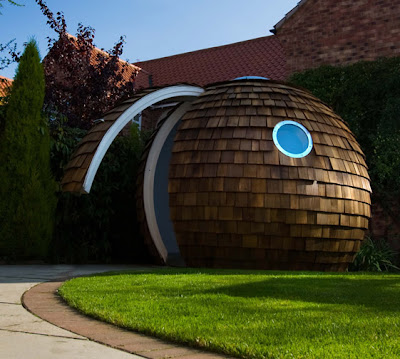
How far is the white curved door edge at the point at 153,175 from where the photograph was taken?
835cm

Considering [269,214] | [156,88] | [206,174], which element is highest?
[156,88]

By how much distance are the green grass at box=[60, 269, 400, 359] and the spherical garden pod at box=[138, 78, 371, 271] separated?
1.57 m

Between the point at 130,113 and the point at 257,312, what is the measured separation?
4.57 m

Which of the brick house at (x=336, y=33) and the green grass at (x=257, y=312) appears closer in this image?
the green grass at (x=257, y=312)

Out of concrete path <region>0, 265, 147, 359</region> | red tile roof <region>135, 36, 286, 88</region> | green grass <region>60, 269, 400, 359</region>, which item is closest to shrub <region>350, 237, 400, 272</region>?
green grass <region>60, 269, 400, 359</region>

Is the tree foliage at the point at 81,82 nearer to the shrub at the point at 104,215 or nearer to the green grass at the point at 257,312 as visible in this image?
the shrub at the point at 104,215

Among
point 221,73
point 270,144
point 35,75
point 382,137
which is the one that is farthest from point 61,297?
point 221,73

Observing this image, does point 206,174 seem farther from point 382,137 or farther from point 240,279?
point 382,137

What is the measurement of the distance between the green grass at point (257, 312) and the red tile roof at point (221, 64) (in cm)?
1455

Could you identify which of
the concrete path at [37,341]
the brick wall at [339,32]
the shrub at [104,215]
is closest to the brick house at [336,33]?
the brick wall at [339,32]

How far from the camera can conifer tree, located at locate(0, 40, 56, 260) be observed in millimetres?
8422

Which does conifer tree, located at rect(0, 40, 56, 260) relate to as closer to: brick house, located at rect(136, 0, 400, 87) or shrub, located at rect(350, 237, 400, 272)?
shrub, located at rect(350, 237, 400, 272)

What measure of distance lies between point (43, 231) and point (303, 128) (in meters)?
4.62

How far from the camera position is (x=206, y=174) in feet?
23.7
